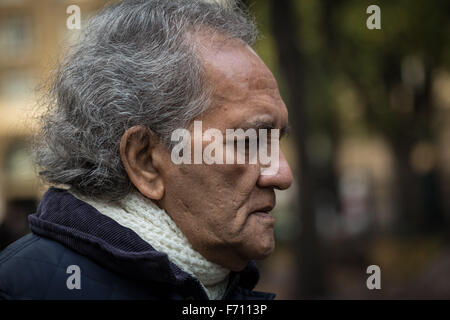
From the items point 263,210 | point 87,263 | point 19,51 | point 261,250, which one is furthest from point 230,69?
point 19,51

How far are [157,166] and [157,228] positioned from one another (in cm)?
23

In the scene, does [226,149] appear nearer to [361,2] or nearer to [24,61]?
[361,2]

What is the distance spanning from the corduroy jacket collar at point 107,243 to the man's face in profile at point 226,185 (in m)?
0.18

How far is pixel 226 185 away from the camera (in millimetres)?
2094

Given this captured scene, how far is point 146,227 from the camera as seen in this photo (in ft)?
6.77

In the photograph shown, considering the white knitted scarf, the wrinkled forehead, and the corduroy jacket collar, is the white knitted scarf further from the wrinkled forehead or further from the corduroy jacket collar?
the wrinkled forehead

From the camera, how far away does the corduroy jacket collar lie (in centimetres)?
192

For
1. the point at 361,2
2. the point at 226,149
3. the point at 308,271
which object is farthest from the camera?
the point at 361,2

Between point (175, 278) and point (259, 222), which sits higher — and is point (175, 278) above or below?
below

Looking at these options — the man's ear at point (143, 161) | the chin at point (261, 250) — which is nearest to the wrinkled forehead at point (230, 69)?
the man's ear at point (143, 161)

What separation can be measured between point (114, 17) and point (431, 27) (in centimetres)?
941

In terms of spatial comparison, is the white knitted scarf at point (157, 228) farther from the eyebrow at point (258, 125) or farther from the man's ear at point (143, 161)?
the eyebrow at point (258, 125)

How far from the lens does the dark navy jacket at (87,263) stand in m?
1.89
